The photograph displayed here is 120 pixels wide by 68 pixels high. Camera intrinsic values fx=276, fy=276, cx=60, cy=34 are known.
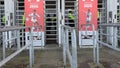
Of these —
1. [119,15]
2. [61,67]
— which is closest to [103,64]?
[61,67]

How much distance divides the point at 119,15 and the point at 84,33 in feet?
8.57

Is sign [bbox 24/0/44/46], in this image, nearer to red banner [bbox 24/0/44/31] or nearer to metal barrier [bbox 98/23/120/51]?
red banner [bbox 24/0/44/31]

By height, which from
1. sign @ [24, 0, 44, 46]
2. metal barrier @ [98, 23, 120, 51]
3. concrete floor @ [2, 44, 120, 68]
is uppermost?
sign @ [24, 0, 44, 46]

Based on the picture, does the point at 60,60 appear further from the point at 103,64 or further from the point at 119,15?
the point at 119,15

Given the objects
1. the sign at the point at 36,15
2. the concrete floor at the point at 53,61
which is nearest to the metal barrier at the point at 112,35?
the concrete floor at the point at 53,61

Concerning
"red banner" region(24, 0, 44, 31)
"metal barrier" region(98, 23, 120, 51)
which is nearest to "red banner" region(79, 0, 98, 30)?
"metal barrier" region(98, 23, 120, 51)

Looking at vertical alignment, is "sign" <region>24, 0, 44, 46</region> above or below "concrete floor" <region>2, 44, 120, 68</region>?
above

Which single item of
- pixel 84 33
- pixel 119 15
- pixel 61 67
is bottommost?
pixel 61 67

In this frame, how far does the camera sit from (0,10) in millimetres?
13422

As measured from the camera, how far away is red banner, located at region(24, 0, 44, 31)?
39.3ft

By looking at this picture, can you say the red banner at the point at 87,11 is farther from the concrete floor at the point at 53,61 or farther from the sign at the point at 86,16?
the concrete floor at the point at 53,61

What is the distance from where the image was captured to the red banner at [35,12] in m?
12.0

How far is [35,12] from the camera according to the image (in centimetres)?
1198

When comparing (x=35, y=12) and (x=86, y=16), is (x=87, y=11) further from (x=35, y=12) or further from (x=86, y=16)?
(x=35, y=12)
